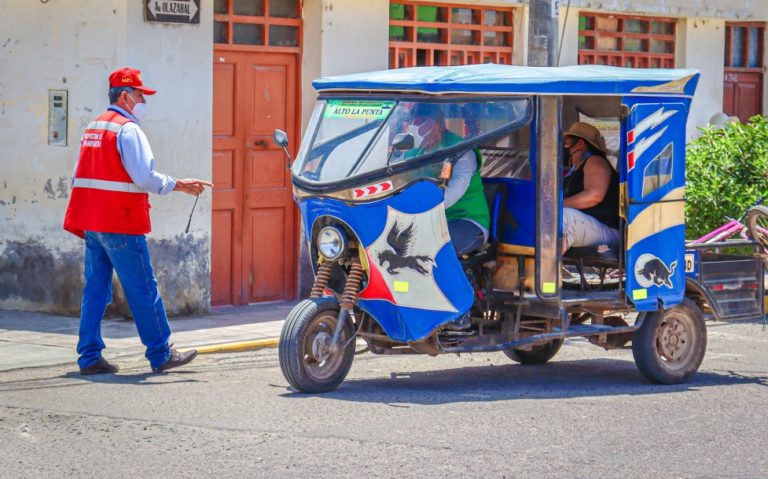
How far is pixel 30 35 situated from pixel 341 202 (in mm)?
4235

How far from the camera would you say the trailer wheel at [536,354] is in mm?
9992

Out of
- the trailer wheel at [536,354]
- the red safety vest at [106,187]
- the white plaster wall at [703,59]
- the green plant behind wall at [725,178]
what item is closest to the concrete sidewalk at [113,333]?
the red safety vest at [106,187]

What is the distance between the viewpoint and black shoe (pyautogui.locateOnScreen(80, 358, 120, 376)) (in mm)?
9078

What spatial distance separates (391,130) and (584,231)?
1.64m

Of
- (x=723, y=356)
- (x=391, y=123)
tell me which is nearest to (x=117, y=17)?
(x=391, y=123)

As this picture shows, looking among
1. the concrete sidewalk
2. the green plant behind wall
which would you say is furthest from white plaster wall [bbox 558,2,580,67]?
the concrete sidewalk

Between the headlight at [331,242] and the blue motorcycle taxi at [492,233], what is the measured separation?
1 cm

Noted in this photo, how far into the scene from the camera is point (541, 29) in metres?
11.9

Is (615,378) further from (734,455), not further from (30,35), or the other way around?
(30,35)

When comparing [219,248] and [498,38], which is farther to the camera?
[498,38]

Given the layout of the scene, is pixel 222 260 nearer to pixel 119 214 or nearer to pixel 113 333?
pixel 113 333

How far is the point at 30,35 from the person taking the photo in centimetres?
1140

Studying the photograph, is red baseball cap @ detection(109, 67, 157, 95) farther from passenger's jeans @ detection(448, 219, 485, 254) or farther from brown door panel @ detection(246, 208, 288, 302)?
brown door panel @ detection(246, 208, 288, 302)

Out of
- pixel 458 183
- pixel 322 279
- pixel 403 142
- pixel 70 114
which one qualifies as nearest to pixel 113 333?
pixel 70 114
